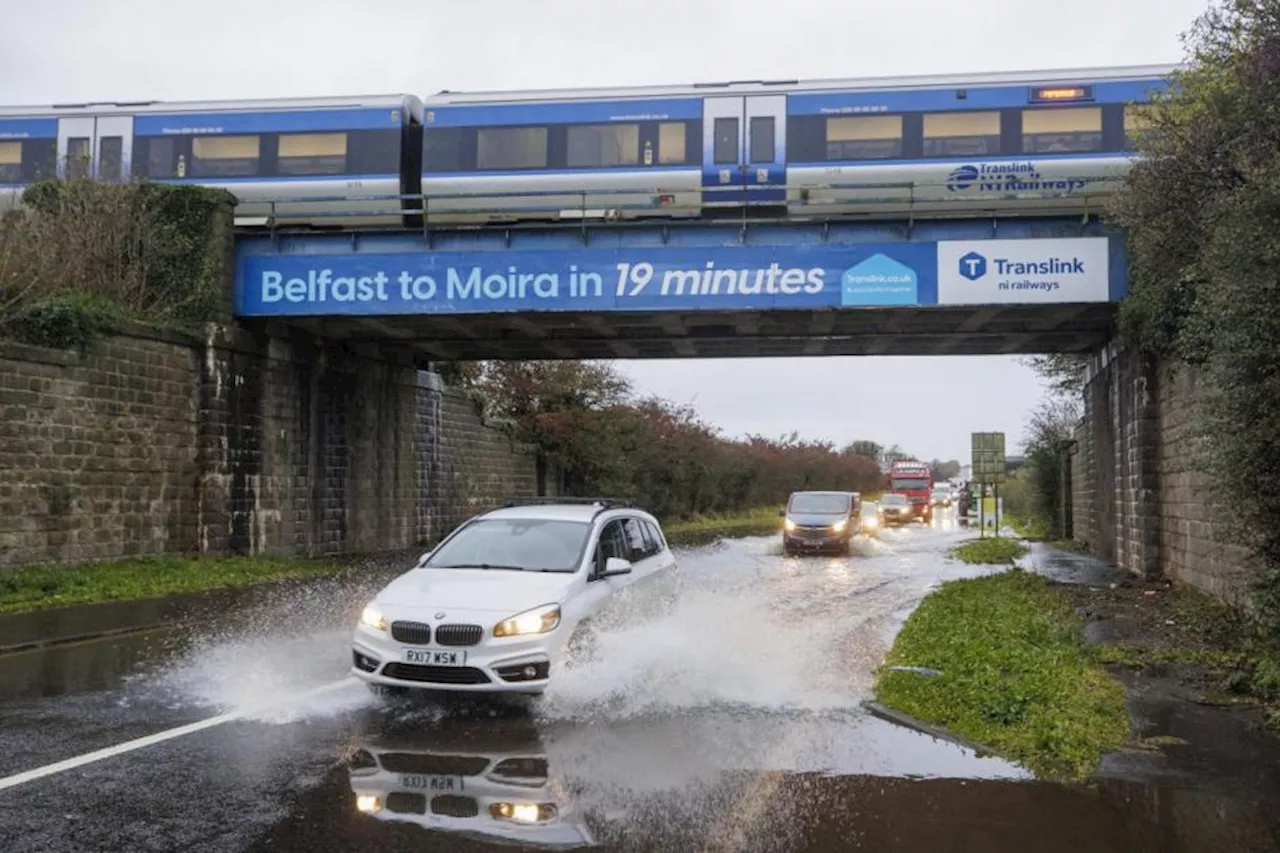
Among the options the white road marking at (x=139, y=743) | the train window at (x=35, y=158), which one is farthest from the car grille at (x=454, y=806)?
the train window at (x=35, y=158)

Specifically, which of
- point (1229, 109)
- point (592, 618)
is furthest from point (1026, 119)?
point (592, 618)

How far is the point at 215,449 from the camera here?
1914 cm

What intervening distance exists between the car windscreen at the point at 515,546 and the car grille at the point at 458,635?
1.44 meters

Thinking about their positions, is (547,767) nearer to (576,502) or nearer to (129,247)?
(576,502)

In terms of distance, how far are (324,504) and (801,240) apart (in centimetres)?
1187

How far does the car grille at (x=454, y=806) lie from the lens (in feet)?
17.1

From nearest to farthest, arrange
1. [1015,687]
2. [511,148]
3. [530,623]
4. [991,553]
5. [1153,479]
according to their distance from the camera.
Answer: [530,623] < [1015,687] < [1153,479] < [511,148] < [991,553]

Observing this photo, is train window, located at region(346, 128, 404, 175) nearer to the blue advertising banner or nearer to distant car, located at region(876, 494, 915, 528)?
the blue advertising banner

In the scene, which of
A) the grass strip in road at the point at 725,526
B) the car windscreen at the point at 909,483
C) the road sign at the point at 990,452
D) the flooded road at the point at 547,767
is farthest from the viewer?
the car windscreen at the point at 909,483

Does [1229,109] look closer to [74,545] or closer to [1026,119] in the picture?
[1026,119]

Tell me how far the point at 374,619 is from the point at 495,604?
903 mm

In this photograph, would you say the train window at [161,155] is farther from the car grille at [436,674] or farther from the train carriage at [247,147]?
the car grille at [436,674]

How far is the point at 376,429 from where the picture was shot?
2503 centimetres

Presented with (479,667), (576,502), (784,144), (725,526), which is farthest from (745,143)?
(725,526)
